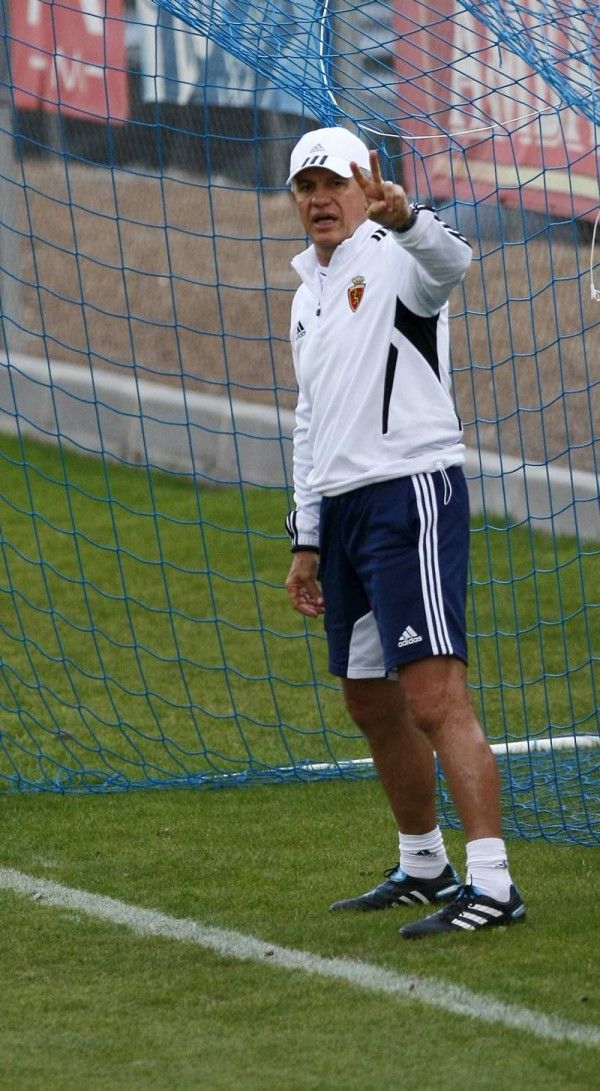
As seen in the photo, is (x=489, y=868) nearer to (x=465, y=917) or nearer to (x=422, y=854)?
(x=465, y=917)

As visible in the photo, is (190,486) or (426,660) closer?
(426,660)

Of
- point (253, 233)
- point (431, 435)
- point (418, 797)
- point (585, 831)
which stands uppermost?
point (253, 233)

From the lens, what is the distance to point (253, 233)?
14.3 meters

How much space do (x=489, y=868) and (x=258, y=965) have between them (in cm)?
60

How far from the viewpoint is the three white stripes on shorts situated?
4270 millimetres

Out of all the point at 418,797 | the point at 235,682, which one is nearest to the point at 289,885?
the point at 418,797

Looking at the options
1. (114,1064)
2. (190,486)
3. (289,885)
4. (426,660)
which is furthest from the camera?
(190,486)

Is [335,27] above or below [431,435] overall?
above

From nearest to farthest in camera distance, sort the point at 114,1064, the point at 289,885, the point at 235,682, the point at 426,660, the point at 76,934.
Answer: the point at 114,1064, the point at 426,660, the point at 76,934, the point at 289,885, the point at 235,682

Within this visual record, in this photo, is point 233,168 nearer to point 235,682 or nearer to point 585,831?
point 235,682

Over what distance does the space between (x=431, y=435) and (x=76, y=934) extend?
1.57 meters

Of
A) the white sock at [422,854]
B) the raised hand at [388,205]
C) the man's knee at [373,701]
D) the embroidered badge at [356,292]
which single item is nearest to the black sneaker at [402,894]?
the white sock at [422,854]

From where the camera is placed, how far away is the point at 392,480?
4344 millimetres

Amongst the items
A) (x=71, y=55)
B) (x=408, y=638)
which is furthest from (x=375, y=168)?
(x=71, y=55)
